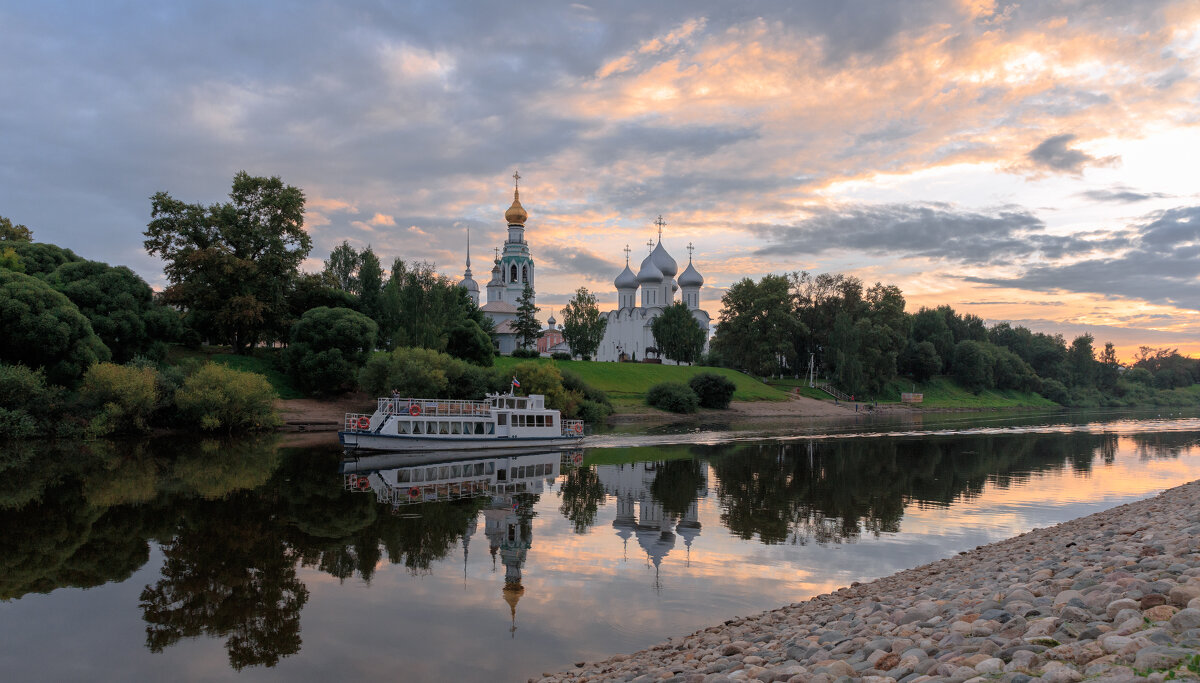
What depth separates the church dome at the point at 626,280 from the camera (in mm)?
124938

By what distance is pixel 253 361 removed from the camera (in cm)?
6256

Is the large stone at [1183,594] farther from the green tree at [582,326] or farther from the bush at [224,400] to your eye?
the green tree at [582,326]

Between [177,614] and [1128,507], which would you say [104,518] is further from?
[1128,507]

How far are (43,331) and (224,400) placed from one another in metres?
9.89

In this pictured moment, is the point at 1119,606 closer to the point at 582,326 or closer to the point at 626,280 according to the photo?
the point at 582,326

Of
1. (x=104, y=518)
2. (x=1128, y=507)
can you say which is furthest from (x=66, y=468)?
(x=1128, y=507)

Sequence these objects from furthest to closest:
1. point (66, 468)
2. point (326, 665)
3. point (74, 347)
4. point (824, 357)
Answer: point (824, 357), point (74, 347), point (66, 468), point (326, 665)

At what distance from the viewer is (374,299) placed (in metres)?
72.0

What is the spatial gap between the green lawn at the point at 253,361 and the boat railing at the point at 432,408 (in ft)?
67.2

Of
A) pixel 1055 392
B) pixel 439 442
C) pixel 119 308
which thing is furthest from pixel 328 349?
pixel 1055 392

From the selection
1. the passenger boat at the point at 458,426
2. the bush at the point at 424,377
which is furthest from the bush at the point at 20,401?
the bush at the point at 424,377

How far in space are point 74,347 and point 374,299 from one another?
30.9 m

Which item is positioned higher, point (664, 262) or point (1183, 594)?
point (664, 262)

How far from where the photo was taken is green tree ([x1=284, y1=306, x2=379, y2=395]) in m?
57.0
